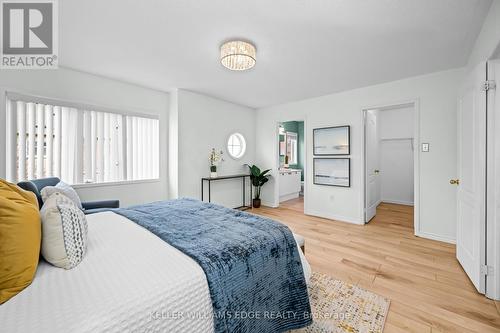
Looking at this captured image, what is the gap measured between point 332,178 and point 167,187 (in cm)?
324

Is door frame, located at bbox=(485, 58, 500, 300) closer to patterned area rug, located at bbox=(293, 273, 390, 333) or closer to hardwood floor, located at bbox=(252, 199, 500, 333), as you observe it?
hardwood floor, located at bbox=(252, 199, 500, 333)

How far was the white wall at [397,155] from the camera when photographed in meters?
5.20

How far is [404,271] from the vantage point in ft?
7.28

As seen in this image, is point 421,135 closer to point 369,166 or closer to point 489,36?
point 369,166

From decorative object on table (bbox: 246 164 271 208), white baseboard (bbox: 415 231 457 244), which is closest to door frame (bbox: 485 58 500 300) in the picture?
white baseboard (bbox: 415 231 457 244)

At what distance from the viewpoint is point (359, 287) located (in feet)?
6.35

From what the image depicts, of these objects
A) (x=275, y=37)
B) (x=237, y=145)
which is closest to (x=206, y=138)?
(x=237, y=145)

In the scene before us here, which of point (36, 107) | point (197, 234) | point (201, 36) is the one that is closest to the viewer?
point (197, 234)

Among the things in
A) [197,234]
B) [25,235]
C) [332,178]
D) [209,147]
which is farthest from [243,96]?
[25,235]

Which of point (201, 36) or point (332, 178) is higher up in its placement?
point (201, 36)

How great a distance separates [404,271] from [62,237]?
9.66ft

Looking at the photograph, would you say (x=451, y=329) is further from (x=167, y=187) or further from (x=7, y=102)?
(x=7, y=102)

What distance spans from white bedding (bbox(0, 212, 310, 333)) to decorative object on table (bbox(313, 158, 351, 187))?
140 inches

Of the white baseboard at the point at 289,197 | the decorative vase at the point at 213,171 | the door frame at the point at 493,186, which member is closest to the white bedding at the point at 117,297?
the door frame at the point at 493,186
